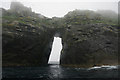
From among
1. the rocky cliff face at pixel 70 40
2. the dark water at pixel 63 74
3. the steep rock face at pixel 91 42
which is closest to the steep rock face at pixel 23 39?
the rocky cliff face at pixel 70 40

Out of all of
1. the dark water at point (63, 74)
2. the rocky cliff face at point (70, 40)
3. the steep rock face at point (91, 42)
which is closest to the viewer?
the dark water at point (63, 74)

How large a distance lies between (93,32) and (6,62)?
101ft

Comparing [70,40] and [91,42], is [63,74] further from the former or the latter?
[70,40]

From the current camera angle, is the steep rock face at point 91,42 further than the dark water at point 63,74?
Yes

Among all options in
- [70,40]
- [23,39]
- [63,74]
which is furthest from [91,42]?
[23,39]

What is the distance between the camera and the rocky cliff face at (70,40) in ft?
128

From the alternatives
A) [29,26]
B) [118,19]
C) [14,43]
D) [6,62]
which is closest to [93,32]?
[118,19]

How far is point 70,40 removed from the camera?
44781 mm

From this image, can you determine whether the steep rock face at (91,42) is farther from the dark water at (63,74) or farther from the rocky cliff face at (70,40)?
the dark water at (63,74)

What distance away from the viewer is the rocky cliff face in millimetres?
39062

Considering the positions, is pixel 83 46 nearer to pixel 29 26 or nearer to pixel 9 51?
pixel 29 26

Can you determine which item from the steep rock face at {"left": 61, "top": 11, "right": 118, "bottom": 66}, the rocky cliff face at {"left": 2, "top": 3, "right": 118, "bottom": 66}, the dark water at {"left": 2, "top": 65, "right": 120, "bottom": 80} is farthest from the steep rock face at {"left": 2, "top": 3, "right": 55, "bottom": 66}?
the dark water at {"left": 2, "top": 65, "right": 120, "bottom": 80}

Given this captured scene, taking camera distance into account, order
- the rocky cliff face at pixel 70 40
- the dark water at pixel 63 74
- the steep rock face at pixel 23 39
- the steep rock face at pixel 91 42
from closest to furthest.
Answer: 1. the dark water at pixel 63 74
2. the steep rock face at pixel 91 42
3. the rocky cliff face at pixel 70 40
4. the steep rock face at pixel 23 39

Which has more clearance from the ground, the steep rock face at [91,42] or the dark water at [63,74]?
the steep rock face at [91,42]
